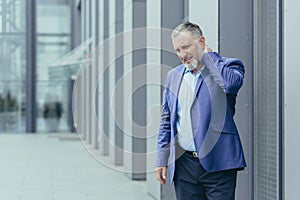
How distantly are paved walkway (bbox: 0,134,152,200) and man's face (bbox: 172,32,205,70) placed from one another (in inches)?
195

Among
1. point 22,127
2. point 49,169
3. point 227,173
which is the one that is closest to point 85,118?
point 22,127

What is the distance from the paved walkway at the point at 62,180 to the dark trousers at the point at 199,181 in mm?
4613

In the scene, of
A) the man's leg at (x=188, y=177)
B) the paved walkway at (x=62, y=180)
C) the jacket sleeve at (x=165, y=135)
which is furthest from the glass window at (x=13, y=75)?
the man's leg at (x=188, y=177)

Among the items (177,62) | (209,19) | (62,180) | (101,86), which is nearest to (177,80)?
(209,19)

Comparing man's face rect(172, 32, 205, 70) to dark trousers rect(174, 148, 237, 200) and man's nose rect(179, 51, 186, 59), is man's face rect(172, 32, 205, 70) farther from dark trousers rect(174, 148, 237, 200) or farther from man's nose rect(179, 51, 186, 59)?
dark trousers rect(174, 148, 237, 200)

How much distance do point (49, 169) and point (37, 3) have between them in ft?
57.8

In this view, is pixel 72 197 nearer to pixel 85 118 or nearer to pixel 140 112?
pixel 140 112

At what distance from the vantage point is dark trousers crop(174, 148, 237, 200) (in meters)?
3.26

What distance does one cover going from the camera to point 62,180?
9.78 meters

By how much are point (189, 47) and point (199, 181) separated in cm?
71

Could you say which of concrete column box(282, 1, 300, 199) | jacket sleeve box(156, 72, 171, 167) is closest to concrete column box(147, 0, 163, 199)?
concrete column box(282, 1, 300, 199)

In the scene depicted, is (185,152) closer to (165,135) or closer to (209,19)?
(165,135)

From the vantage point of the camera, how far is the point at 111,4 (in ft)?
42.6

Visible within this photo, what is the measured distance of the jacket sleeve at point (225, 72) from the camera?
10.3ft
